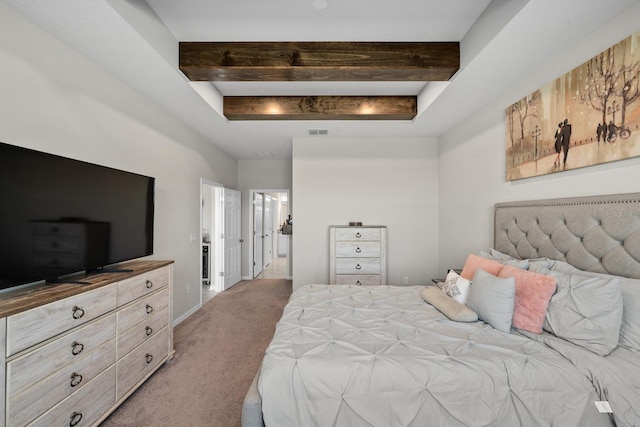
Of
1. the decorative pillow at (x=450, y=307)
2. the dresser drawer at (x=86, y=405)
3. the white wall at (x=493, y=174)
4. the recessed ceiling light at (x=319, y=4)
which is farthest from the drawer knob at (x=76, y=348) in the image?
the white wall at (x=493, y=174)

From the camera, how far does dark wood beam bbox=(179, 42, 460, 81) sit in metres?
2.05

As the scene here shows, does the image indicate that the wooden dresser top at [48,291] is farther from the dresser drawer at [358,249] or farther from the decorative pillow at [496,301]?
the decorative pillow at [496,301]

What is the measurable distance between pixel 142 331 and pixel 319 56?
264 cm

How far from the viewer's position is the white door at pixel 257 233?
5465 mm

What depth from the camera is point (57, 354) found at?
1266 millimetres

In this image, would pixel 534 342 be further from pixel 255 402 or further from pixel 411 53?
pixel 411 53

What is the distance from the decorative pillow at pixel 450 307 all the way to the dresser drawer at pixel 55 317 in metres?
2.27

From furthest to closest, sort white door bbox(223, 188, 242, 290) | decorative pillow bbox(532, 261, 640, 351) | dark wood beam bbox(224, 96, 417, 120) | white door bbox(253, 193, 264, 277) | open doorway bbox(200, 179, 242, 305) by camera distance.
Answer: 1. white door bbox(253, 193, 264, 277)
2. white door bbox(223, 188, 242, 290)
3. open doorway bbox(200, 179, 242, 305)
4. dark wood beam bbox(224, 96, 417, 120)
5. decorative pillow bbox(532, 261, 640, 351)

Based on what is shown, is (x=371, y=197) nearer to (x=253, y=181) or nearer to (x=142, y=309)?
(x=253, y=181)

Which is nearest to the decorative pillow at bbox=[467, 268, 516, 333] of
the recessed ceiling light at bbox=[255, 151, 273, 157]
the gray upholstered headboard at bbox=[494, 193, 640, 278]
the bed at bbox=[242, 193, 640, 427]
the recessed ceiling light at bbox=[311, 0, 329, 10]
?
the bed at bbox=[242, 193, 640, 427]

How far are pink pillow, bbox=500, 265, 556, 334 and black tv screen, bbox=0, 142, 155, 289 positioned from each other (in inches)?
111

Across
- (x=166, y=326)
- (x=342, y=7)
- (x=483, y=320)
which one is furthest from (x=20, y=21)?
(x=483, y=320)

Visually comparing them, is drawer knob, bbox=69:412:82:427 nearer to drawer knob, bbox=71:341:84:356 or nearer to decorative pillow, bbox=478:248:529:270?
drawer knob, bbox=71:341:84:356

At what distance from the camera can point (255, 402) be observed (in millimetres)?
1153
